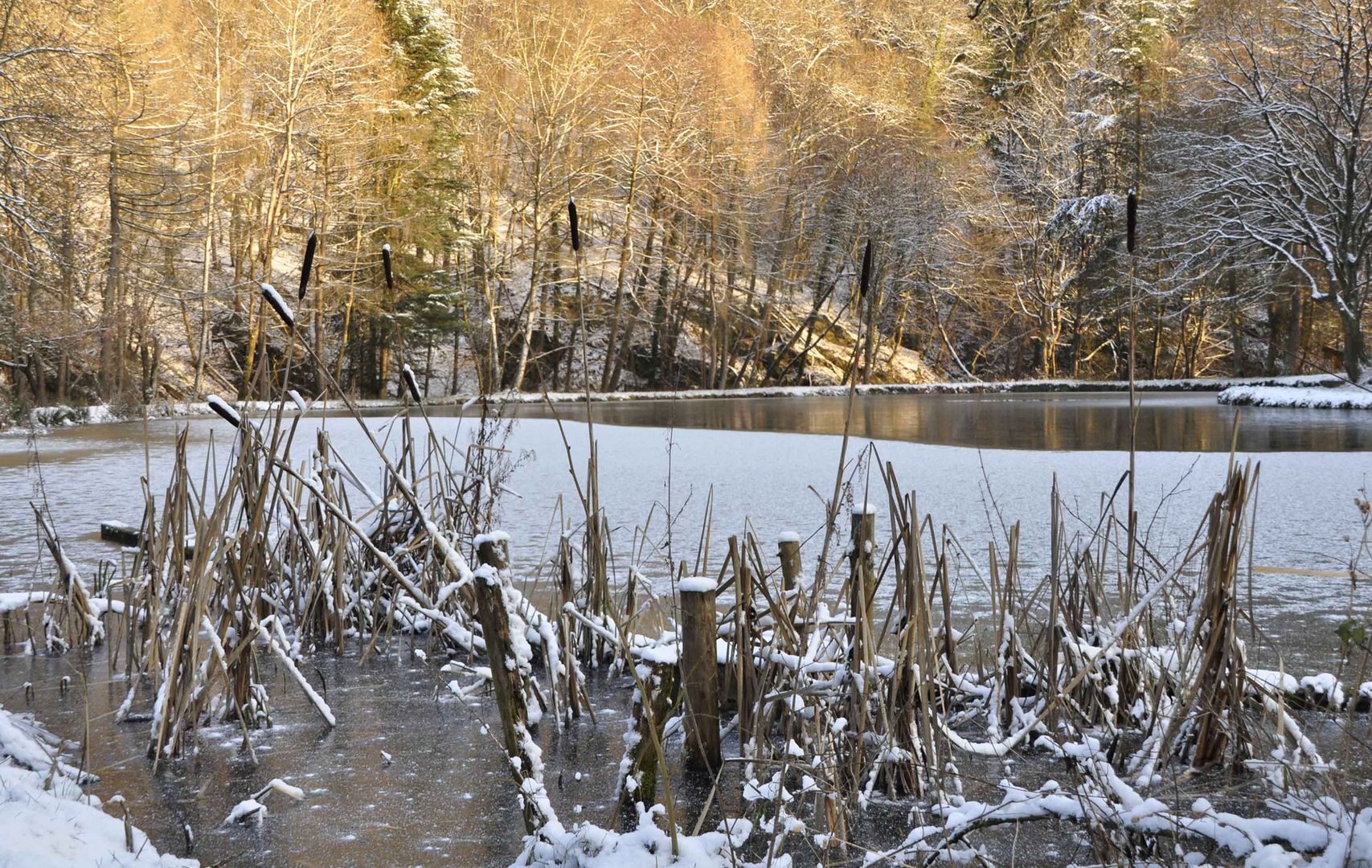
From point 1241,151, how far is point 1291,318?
840cm

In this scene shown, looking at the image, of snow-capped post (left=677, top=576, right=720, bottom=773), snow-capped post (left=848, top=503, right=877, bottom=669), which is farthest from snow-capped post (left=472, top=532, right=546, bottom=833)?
snow-capped post (left=848, top=503, right=877, bottom=669)

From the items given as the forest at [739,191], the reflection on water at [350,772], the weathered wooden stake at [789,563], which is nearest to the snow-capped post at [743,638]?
the weathered wooden stake at [789,563]

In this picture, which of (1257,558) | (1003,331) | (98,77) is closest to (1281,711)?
(1257,558)

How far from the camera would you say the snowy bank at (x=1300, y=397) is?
17734 millimetres

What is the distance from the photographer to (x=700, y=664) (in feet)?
9.09

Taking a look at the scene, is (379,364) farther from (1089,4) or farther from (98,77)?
(1089,4)

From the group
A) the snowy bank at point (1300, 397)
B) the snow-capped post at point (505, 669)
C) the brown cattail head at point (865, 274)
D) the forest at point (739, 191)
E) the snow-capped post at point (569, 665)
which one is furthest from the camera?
the forest at point (739, 191)

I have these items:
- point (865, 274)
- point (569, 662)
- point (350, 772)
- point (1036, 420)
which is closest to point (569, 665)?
point (569, 662)

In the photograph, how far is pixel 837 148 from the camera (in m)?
31.9

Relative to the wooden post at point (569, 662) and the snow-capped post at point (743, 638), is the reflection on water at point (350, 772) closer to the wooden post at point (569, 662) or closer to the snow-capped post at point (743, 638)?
the wooden post at point (569, 662)

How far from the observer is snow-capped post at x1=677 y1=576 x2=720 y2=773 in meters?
2.71

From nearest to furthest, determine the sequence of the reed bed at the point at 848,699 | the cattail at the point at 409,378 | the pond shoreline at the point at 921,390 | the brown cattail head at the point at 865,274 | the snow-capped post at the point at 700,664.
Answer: the brown cattail head at the point at 865,274 < the reed bed at the point at 848,699 < the snow-capped post at the point at 700,664 < the cattail at the point at 409,378 < the pond shoreline at the point at 921,390

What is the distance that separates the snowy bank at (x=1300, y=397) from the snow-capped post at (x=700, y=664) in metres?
17.3

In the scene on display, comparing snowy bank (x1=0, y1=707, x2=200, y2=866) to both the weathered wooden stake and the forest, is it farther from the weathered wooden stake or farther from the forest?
the forest
